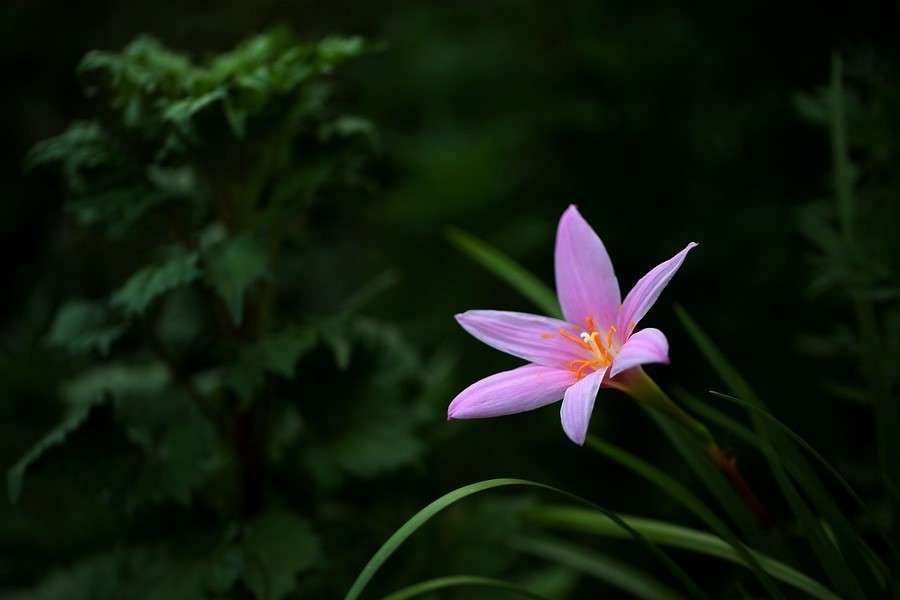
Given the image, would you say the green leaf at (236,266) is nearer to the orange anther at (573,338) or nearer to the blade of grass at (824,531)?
the orange anther at (573,338)

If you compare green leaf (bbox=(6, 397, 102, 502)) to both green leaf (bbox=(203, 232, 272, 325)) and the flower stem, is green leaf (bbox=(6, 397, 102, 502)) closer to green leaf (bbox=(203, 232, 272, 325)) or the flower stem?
green leaf (bbox=(203, 232, 272, 325))

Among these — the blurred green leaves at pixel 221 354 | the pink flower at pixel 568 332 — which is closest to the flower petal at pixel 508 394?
the pink flower at pixel 568 332

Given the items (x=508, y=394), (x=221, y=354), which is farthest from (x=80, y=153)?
(x=508, y=394)

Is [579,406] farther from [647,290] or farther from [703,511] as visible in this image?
[703,511]

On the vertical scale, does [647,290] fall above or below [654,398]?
above

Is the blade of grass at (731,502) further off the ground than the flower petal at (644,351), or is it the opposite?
the flower petal at (644,351)

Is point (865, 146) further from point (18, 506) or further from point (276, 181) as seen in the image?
point (18, 506)

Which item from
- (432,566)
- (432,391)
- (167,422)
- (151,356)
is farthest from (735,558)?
(151,356)

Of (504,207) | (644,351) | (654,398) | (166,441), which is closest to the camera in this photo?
(644,351)
